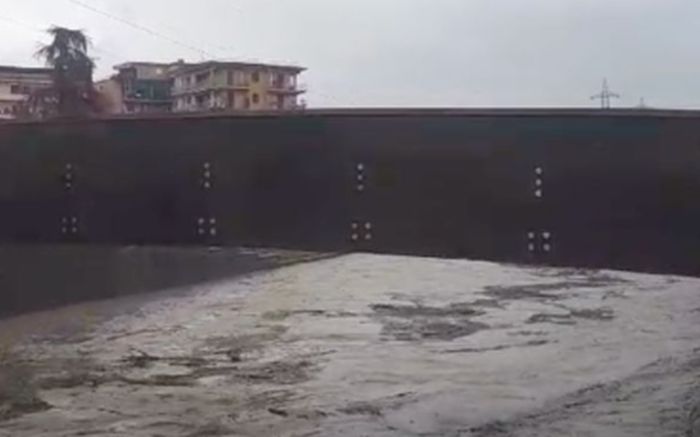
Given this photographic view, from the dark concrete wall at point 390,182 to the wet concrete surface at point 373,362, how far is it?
858cm

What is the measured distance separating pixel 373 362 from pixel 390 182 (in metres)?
15.3

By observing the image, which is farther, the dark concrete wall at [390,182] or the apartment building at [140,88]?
→ the apartment building at [140,88]

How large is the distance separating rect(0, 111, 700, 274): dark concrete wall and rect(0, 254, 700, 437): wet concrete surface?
858cm

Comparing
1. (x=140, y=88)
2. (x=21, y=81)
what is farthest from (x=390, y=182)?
(x=21, y=81)

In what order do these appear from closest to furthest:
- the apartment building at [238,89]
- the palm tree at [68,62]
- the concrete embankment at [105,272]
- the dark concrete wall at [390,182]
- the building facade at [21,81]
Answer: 1. the dark concrete wall at [390,182]
2. the apartment building at [238,89]
3. the concrete embankment at [105,272]
4. the palm tree at [68,62]
5. the building facade at [21,81]

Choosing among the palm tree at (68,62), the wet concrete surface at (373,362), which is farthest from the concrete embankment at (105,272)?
the palm tree at (68,62)

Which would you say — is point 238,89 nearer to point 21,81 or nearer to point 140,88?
point 140,88

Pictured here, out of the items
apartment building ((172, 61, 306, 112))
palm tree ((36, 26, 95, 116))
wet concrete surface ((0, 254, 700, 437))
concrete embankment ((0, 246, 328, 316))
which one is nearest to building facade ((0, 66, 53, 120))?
palm tree ((36, 26, 95, 116))

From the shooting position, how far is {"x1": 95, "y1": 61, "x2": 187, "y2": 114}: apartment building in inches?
1012

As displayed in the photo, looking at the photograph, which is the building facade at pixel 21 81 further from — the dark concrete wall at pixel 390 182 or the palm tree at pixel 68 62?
the dark concrete wall at pixel 390 182

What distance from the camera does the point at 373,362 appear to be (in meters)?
21.5

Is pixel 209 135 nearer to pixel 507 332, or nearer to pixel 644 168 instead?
pixel 644 168

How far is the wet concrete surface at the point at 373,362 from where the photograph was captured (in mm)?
15930

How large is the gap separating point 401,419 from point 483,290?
67.0 ft
